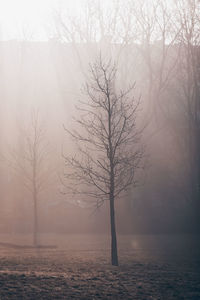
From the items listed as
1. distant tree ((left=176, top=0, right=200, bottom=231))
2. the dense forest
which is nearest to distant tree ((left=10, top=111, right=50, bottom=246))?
the dense forest

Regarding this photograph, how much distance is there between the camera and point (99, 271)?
12500mm

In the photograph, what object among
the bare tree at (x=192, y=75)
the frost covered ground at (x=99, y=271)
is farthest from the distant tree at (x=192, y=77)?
the frost covered ground at (x=99, y=271)

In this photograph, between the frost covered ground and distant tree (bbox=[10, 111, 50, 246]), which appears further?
distant tree (bbox=[10, 111, 50, 246])

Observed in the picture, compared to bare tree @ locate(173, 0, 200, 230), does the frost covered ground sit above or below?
below

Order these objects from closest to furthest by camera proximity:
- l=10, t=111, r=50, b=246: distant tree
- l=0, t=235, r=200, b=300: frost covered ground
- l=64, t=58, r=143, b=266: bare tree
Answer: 1. l=0, t=235, r=200, b=300: frost covered ground
2. l=64, t=58, r=143, b=266: bare tree
3. l=10, t=111, r=50, b=246: distant tree

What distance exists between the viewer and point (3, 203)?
32.2m

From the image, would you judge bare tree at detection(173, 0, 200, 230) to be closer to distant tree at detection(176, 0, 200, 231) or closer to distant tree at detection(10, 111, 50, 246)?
distant tree at detection(176, 0, 200, 231)

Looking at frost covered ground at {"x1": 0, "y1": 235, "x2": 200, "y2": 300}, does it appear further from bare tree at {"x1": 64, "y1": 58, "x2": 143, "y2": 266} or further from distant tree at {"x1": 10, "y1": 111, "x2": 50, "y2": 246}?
distant tree at {"x1": 10, "y1": 111, "x2": 50, "y2": 246}

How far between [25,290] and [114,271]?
3.61m

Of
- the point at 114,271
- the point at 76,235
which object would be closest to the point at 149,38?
the point at 76,235

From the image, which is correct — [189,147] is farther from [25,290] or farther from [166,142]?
[25,290]

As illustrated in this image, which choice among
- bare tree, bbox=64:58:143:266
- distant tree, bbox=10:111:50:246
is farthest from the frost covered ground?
distant tree, bbox=10:111:50:246

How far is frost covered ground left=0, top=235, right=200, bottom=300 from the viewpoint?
31.6ft

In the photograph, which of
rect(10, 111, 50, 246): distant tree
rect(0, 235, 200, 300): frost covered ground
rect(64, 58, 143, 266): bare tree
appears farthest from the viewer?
rect(10, 111, 50, 246): distant tree
